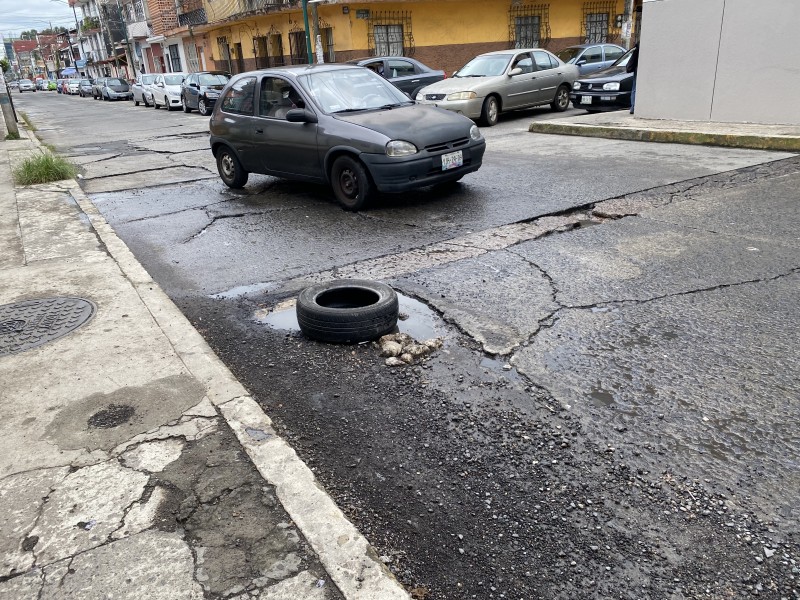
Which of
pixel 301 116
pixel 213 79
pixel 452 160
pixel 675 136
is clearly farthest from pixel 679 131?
pixel 213 79

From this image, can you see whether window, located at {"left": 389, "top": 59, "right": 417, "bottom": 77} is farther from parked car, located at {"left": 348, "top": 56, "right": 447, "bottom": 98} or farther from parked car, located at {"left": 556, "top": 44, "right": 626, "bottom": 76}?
parked car, located at {"left": 556, "top": 44, "right": 626, "bottom": 76}

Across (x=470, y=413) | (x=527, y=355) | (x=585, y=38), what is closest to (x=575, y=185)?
(x=527, y=355)

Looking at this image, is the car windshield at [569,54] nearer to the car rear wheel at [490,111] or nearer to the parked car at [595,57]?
the parked car at [595,57]

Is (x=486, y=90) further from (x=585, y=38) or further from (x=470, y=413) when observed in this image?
(x=585, y=38)

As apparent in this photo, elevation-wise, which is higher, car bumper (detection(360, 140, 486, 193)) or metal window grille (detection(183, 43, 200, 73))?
metal window grille (detection(183, 43, 200, 73))

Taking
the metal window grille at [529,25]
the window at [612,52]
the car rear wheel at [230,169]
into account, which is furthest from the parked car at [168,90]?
the car rear wheel at [230,169]

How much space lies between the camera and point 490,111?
14852 mm

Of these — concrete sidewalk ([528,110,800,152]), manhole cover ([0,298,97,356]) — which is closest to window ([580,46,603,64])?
concrete sidewalk ([528,110,800,152])

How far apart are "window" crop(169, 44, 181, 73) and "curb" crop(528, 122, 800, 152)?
41.5m

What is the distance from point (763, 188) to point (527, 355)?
207 inches

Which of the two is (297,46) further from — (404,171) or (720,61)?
(404,171)

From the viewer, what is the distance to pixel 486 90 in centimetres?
1452

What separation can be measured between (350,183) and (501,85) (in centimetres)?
862

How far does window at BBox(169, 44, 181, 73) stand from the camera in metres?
47.1
